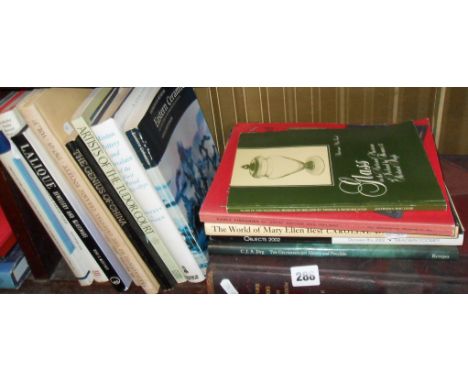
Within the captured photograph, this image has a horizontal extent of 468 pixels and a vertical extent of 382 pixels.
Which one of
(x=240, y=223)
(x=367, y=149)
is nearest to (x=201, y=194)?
(x=240, y=223)

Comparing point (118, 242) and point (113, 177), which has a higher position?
point (113, 177)

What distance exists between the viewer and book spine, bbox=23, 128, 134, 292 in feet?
2.43

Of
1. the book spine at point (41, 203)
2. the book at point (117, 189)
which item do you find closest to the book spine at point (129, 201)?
the book at point (117, 189)

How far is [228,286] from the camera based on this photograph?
78 cm

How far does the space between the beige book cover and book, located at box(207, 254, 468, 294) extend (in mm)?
151

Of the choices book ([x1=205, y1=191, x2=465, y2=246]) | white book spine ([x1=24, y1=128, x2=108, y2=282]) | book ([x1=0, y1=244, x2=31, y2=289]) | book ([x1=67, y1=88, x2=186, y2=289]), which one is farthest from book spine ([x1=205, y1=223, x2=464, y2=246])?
book ([x1=0, y1=244, x2=31, y2=289])

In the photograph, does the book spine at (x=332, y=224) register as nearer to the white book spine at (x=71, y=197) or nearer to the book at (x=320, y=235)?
the book at (x=320, y=235)

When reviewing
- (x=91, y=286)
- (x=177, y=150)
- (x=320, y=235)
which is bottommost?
(x=91, y=286)

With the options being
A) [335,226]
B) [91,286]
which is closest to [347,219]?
[335,226]

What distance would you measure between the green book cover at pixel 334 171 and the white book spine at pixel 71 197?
248 millimetres

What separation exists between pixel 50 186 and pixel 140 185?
0.15 meters

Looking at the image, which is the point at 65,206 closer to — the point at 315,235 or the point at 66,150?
the point at 66,150
